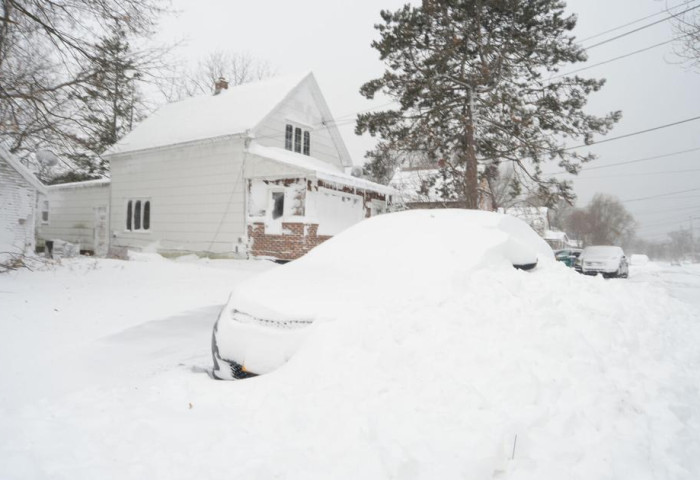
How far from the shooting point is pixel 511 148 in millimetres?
14695

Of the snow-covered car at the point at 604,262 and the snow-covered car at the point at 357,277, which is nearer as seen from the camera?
the snow-covered car at the point at 357,277

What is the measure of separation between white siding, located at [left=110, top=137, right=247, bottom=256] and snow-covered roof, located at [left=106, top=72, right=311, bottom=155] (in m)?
0.43

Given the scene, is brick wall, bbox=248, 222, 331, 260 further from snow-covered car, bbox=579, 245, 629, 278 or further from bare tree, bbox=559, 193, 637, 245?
bare tree, bbox=559, 193, 637, 245

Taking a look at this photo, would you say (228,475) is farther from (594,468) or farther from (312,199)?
(312,199)

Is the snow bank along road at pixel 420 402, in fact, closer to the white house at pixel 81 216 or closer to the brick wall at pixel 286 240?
the brick wall at pixel 286 240

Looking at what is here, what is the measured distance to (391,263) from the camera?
12.6 feet

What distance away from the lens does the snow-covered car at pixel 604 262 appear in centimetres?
1752

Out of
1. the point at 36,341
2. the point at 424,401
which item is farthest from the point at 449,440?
the point at 36,341

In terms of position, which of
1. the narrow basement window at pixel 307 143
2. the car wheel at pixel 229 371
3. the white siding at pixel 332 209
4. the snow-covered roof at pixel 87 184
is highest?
the narrow basement window at pixel 307 143

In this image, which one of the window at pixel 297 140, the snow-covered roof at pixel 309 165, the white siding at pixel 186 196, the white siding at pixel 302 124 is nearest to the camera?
the snow-covered roof at pixel 309 165

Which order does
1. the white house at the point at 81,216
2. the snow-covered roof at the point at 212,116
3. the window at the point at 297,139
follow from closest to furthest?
the snow-covered roof at the point at 212,116 → the window at the point at 297,139 → the white house at the point at 81,216

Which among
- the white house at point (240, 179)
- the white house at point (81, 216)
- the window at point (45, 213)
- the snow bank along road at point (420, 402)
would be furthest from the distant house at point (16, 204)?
the window at point (45, 213)

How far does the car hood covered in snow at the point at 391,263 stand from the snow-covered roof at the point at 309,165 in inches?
306

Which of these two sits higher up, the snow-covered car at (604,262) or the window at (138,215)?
the window at (138,215)
